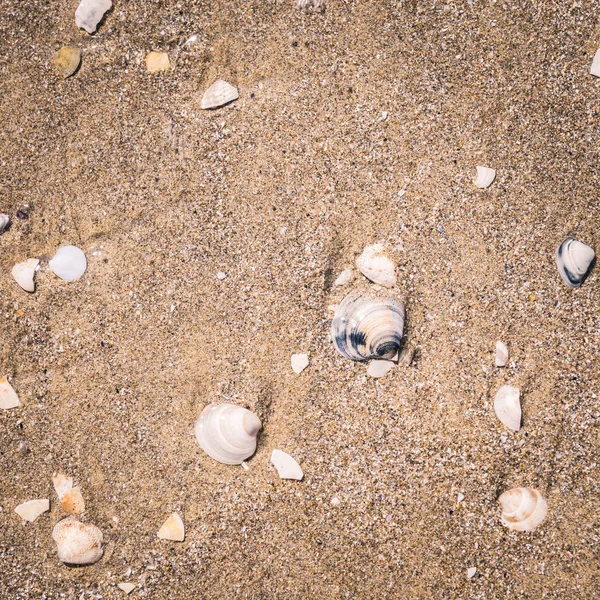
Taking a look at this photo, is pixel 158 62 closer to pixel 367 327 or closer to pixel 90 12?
pixel 90 12

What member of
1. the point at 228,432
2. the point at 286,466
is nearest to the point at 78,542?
the point at 228,432

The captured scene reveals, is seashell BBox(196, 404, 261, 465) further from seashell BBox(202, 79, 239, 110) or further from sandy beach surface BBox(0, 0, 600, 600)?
seashell BBox(202, 79, 239, 110)

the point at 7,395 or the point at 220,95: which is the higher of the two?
the point at 220,95

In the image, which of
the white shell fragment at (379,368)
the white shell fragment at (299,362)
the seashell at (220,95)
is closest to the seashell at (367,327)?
the white shell fragment at (379,368)

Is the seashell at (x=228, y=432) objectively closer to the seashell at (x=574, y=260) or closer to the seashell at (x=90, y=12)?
the seashell at (x=574, y=260)

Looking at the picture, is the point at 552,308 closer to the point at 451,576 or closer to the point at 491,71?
the point at 491,71

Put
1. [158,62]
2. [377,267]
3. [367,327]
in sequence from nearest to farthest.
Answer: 1. [367,327]
2. [377,267]
3. [158,62]

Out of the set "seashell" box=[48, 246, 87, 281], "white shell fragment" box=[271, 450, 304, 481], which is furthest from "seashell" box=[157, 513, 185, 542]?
"seashell" box=[48, 246, 87, 281]
